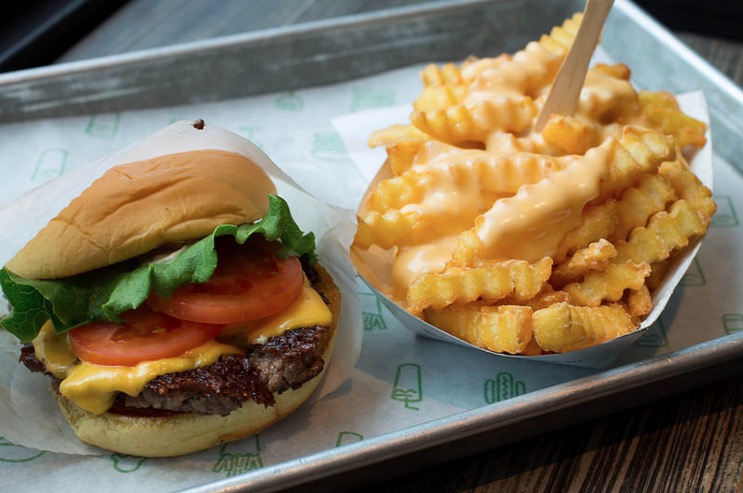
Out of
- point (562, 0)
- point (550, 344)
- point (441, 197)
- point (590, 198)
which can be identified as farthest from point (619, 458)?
point (562, 0)

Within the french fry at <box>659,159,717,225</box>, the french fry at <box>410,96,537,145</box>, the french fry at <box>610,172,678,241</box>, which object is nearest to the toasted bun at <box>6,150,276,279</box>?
the french fry at <box>410,96,537,145</box>

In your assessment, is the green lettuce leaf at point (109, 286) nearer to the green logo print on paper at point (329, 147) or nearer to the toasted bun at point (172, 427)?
the toasted bun at point (172, 427)

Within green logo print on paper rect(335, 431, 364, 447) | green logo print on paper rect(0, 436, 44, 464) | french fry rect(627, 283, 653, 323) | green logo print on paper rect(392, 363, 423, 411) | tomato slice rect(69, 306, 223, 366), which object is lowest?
green logo print on paper rect(335, 431, 364, 447)

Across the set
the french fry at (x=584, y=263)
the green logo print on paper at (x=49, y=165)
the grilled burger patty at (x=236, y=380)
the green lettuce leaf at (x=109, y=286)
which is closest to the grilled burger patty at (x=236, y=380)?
the grilled burger patty at (x=236, y=380)

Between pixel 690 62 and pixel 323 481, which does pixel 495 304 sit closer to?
pixel 323 481

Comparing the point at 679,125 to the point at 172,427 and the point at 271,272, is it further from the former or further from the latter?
the point at 172,427

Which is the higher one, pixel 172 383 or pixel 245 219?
pixel 245 219

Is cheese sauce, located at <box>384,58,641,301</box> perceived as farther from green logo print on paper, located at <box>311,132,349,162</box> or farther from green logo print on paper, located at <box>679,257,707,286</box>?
green logo print on paper, located at <box>311,132,349,162</box>
